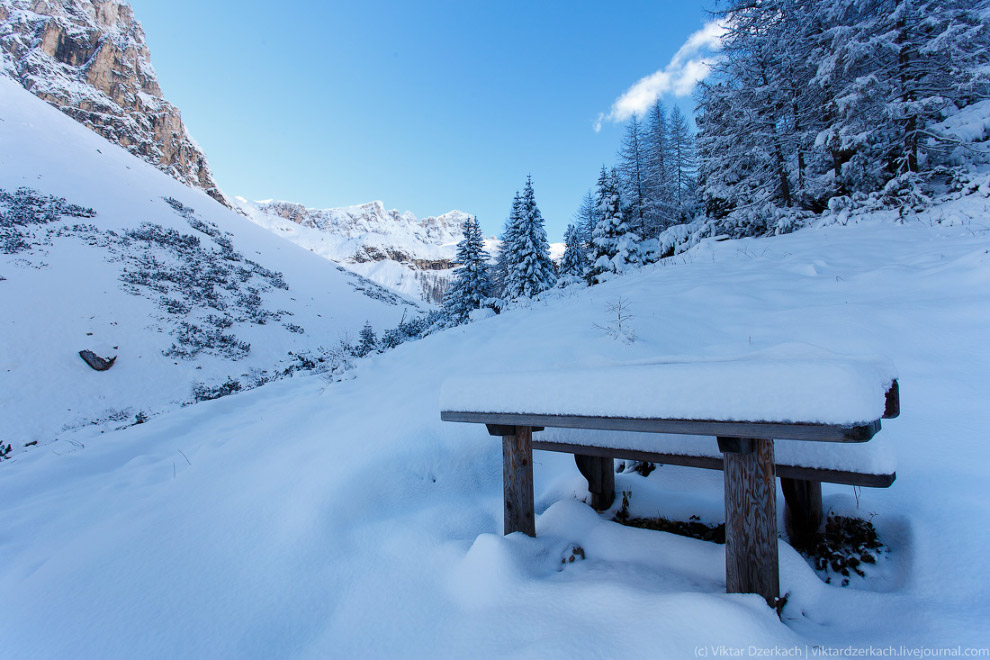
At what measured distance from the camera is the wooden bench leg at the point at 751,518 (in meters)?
1.65

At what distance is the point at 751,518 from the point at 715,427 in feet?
1.68

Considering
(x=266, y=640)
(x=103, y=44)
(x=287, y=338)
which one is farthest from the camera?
(x=103, y=44)

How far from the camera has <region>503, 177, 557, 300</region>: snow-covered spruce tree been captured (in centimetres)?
2259

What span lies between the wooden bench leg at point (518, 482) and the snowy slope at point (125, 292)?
8.55 meters

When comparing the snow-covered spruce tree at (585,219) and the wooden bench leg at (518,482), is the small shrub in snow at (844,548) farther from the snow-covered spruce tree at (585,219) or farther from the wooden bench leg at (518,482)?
the snow-covered spruce tree at (585,219)

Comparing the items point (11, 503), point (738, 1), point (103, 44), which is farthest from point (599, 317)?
point (103, 44)

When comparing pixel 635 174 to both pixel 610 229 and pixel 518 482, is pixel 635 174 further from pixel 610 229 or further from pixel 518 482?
pixel 518 482

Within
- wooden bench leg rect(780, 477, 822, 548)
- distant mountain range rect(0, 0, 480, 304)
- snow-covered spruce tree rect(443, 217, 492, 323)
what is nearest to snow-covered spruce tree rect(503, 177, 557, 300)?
snow-covered spruce tree rect(443, 217, 492, 323)

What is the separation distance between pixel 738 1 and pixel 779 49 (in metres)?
2.52

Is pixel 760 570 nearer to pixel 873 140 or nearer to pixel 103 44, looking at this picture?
pixel 873 140

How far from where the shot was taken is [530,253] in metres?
22.6

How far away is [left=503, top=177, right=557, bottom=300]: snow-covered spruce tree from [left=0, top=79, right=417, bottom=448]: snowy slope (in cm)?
770

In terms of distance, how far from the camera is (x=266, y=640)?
6.85ft

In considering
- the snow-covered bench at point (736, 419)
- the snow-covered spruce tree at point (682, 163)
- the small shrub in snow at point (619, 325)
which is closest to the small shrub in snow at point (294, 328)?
the small shrub in snow at point (619, 325)
